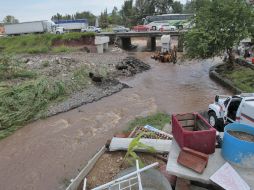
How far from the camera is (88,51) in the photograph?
38.0 meters

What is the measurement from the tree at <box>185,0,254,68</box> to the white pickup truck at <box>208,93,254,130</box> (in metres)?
9.48

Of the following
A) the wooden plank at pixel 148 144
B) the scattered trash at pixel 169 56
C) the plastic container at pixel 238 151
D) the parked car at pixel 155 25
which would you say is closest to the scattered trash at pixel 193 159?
the plastic container at pixel 238 151

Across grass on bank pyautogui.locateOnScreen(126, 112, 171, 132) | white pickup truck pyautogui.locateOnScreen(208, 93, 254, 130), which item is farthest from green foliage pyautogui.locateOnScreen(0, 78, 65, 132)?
white pickup truck pyautogui.locateOnScreen(208, 93, 254, 130)

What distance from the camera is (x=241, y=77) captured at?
19047mm

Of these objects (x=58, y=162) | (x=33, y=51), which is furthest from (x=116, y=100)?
(x=33, y=51)

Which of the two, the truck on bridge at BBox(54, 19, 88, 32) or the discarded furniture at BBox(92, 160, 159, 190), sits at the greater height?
the truck on bridge at BBox(54, 19, 88, 32)

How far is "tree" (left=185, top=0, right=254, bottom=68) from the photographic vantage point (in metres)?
19.2

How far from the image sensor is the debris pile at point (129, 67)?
2456cm

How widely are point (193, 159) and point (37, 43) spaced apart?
41384mm

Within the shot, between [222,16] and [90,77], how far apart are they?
11.1 m

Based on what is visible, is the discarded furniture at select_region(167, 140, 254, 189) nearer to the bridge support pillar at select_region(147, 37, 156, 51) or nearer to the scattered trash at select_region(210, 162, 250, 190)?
the scattered trash at select_region(210, 162, 250, 190)

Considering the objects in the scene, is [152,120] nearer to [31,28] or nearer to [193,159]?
[193,159]

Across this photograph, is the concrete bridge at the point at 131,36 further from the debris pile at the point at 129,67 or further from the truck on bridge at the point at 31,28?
the debris pile at the point at 129,67

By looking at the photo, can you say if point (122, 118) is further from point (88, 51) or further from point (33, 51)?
point (33, 51)
